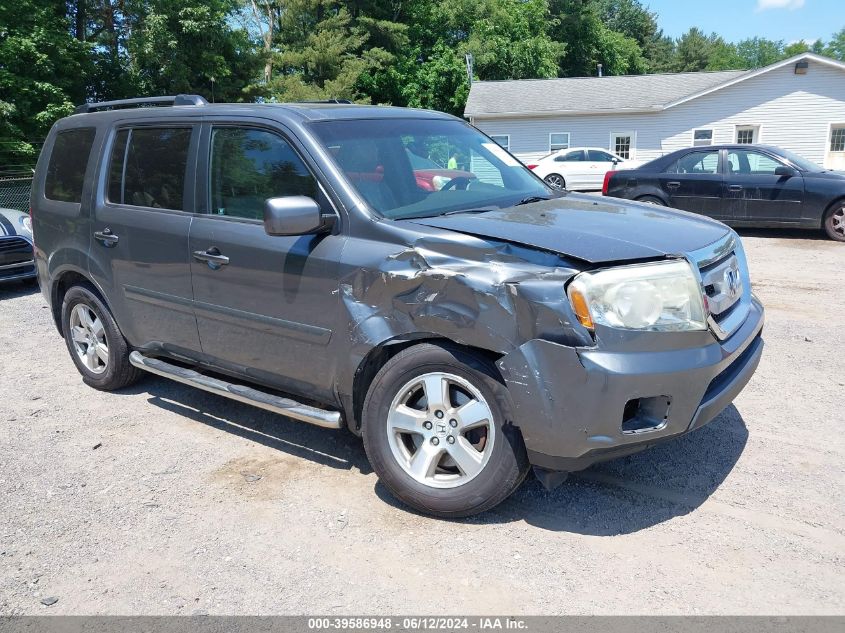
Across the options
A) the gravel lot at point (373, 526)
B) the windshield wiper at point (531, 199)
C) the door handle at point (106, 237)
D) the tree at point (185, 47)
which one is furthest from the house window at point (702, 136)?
the door handle at point (106, 237)

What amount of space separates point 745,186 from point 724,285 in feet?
31.1

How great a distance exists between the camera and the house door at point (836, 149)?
2900 cm

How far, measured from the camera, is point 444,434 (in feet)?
11.5

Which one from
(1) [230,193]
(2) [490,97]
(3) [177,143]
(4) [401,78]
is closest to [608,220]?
(1) [230,193]

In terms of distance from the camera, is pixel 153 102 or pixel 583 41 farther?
pixel 583 41

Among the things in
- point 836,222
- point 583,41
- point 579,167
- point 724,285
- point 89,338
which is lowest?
point 836,222

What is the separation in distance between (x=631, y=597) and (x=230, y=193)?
301 cm

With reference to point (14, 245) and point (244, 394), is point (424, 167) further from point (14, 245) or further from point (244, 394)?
point (14, 245)

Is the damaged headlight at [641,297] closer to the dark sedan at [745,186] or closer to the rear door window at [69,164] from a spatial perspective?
the rear door window at [69,164]

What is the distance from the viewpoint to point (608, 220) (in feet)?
12.5

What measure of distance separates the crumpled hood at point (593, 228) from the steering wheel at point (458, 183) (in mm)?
406

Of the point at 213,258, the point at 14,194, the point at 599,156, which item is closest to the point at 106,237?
the point at 213,258

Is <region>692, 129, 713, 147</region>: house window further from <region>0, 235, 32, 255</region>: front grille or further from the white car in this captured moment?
<region>0, 235, 32, 255</region>: front grille

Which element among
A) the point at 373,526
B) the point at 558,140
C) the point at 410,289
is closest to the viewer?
the point at 410,289
